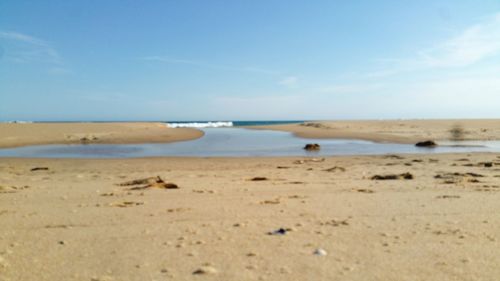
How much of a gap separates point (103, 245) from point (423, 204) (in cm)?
523

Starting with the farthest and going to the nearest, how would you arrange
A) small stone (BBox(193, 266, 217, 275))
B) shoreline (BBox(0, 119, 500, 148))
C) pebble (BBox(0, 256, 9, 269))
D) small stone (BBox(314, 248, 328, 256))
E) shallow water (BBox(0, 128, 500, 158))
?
1. shoreline (BBox(0, 119, 500, 148))
2. shallow water (BBox(0, 128, 500, 158))
3. small stone (BBox(314, 248, 328, 256))
4. pebble (BBox(0, 256, 9, 269))
5. small stone (BBox(193, 266, 217, 275))

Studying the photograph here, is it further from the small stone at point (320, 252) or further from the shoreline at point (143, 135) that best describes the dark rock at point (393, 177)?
the shoreline at point (143, 135)

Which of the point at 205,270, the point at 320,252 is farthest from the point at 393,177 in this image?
the point at 205,270

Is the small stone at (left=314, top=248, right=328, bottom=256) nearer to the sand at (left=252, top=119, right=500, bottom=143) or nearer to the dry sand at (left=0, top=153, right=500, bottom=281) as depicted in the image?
the dry sand at (left=0, top=153, right=500, bottom=281)

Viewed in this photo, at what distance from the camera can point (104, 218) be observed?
5645 mm

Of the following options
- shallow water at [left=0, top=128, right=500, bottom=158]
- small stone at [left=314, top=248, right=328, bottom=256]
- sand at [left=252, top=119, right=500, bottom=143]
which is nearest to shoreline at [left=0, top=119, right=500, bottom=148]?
sand at [left=252, top=119, right=500, bottom=143]

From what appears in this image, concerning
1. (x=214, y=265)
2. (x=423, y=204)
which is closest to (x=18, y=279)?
(x=214, y=265)

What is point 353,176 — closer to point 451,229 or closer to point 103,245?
point 451,229

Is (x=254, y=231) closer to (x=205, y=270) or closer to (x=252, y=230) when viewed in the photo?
(x=252, y=230)

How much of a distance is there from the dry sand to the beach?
16 mm

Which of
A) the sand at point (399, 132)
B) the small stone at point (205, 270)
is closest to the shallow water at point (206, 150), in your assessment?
the sand at point (399, 132)

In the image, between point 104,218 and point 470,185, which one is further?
point 470,185

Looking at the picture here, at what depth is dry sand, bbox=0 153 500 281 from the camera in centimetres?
371

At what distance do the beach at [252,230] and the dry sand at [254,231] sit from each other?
0.02 metres
